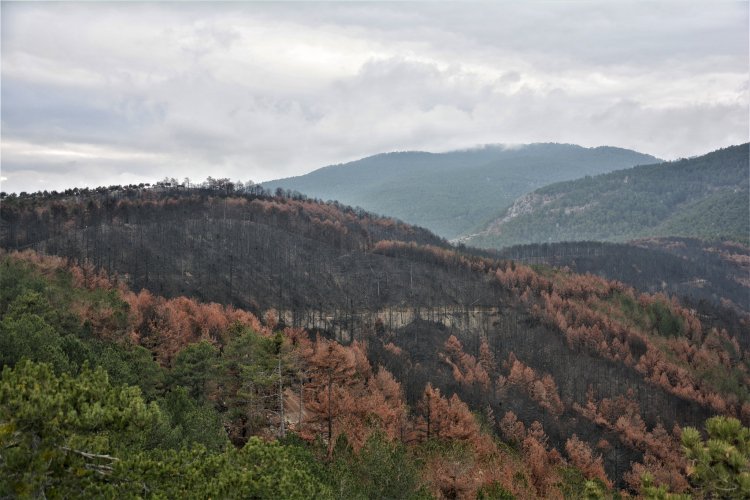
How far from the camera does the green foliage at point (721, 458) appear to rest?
11812 millimetres

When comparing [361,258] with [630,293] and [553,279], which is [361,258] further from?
[630,293]

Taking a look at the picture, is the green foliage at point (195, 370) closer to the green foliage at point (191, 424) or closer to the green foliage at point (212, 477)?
the green foliage at point (191, 424)

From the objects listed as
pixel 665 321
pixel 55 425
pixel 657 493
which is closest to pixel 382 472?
pixel 657 493

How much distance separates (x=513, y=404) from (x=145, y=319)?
200 feet

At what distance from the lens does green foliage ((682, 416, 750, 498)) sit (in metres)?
11.8

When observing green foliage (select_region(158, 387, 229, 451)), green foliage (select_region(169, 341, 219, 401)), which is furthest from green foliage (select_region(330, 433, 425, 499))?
green foliage (select_region(169, 341, 219, 401))

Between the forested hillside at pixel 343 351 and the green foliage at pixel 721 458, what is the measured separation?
0.75m

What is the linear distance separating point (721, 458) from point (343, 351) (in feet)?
121

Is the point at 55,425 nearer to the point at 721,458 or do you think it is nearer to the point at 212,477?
the point at 212,477

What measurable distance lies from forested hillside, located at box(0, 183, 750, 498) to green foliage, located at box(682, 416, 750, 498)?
75 centimetres

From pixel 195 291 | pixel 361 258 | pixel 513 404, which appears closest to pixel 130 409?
pixel 513 404

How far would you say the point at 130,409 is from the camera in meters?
13.6

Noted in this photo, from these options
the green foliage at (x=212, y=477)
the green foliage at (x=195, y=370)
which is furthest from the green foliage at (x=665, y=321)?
the green foliage at (x=212, y=477)

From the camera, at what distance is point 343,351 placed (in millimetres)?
47156
